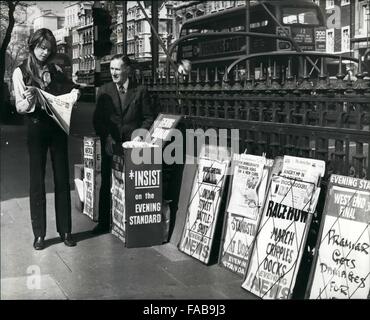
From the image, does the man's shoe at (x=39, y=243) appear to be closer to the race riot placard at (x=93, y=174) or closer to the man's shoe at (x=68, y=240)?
the man's shoe at (x=68, y=240)

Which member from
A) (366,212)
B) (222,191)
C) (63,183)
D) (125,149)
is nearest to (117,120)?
(125,149)

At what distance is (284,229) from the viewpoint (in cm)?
396

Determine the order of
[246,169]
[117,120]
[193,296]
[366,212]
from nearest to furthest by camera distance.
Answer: [366,212], [193,296], [246,169], [117,120]

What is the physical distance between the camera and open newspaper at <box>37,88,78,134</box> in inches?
199

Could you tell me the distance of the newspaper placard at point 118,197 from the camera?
5625 mm

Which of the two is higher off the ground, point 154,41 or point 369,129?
point 154,41

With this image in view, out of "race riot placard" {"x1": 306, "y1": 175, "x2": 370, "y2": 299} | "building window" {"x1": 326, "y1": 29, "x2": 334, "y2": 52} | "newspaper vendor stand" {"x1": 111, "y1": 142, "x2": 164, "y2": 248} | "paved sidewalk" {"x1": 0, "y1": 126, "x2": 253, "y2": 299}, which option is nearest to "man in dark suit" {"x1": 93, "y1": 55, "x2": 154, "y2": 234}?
"newspaper vendor stand" {"x1": 111, "y1": 142, "x2": 164, "y2": 248}

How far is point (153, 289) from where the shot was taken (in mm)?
4277

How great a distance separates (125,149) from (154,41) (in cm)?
347

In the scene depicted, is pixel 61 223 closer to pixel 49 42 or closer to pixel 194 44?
pixel 49 42

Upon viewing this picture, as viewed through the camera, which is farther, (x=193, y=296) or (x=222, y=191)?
(x=222, y=191)

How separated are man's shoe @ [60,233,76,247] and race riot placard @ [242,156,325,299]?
6.75 ft

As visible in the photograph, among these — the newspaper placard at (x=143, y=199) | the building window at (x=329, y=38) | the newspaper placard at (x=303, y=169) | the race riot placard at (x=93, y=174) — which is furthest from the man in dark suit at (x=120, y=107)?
the building window at (x=329, y=38)
